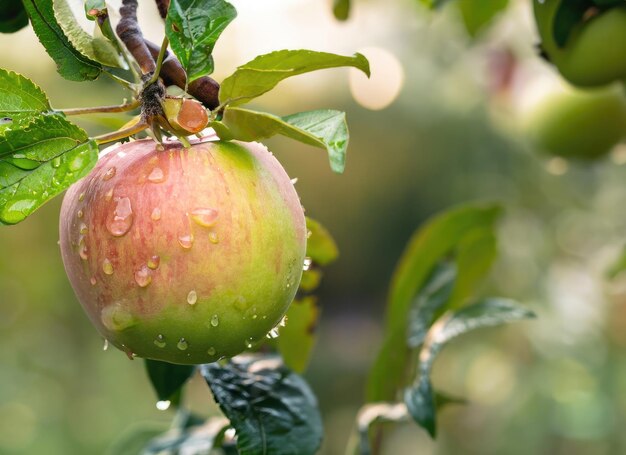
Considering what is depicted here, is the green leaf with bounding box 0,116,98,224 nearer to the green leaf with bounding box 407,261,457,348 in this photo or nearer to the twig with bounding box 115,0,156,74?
the twig with bounding box 115,0,156,74

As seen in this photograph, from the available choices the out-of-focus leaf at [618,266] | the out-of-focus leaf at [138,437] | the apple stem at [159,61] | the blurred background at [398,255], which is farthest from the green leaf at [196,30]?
the blurred background at [398,255]

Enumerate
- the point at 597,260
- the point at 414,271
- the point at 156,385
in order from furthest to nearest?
the point at 597,260 → the point at 414,271 → the point at 156,385

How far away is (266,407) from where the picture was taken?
19.1 inches

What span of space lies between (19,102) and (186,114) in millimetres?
79

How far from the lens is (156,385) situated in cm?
52

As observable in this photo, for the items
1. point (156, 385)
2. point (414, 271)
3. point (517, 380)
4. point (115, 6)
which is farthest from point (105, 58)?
point (517, 380)

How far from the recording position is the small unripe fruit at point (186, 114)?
36cm

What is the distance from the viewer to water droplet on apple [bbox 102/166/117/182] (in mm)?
361

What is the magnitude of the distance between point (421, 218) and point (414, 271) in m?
3.54

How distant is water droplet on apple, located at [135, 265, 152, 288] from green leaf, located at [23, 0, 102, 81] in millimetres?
107

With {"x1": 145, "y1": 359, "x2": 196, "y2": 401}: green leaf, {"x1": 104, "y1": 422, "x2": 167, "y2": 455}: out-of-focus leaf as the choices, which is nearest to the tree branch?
{"x1": 145, "y1": 359, "x2": 196, "y2": 401}: green leaf

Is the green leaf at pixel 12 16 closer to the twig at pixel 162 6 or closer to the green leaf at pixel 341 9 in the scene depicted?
the twig at pixel 162 6

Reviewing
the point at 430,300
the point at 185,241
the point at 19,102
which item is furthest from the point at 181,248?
the point at 430,300

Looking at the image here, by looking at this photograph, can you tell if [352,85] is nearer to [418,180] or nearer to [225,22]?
[418,180]
